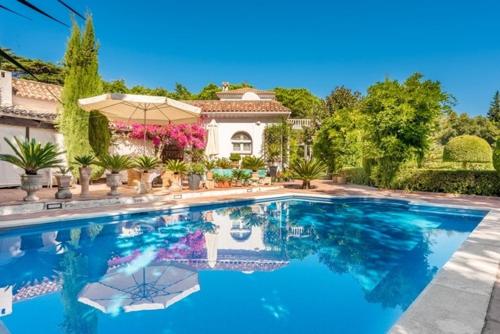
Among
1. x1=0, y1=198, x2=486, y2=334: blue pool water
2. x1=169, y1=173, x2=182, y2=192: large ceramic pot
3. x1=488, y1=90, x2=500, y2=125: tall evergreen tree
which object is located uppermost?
x1=488, y1=90, x2=500, y2=125: tall evergreen tree

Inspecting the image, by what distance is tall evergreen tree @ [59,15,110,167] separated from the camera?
42.8 feet

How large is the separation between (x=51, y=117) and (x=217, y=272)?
1255 cm

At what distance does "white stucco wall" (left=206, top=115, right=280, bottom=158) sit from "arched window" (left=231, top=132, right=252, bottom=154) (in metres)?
0.27

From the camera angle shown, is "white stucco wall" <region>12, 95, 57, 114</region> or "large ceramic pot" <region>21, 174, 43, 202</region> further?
"white stucco wall" <region>12, 95, 57, 114</region>

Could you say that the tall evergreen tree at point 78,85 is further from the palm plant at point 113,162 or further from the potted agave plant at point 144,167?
the palm plant at point 113,162

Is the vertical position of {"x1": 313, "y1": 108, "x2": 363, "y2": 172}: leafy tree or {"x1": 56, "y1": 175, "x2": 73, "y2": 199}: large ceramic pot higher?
{"x1": 313, "y1": 108, "x2": 363, "y2": 172}: leafy tree

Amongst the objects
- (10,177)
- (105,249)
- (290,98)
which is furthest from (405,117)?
(290,98)

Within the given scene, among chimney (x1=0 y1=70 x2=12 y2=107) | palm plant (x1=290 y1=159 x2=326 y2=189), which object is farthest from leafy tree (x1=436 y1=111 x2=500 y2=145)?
chimney (x1=0 y1=70 x2=12 y2=107)

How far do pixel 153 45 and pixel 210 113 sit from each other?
33.0 feet

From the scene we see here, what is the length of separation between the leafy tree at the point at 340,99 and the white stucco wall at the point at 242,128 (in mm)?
9349

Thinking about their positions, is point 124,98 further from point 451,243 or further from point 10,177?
point 451,243

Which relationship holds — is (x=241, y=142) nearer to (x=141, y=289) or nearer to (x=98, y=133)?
(x=98, y=133)

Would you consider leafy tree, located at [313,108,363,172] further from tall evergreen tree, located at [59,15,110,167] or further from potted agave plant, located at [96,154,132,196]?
tall evergreen tree, located at [59,15,110,167]

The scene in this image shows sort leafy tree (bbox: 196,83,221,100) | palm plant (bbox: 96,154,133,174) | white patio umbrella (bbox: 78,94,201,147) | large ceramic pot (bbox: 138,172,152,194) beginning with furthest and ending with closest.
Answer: leafy tree (bbox: 196,83,221,100), large ceramic pot (bbox: 138,172,152,194), white patio umbrella (bbox: 78,94,201,147), palm plant (bbox: 96,154,133,174)
